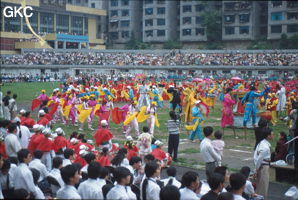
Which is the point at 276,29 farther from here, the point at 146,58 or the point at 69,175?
the point at 69,175

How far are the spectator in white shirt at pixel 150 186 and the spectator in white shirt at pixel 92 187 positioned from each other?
2.39 ft

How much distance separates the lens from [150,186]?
22.2ft

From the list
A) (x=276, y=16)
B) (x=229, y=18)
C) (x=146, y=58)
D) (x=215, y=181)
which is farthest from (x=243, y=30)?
(x=215, y=181)

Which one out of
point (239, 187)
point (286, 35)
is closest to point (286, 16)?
point (286, 35)

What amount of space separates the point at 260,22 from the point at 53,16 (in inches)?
1361

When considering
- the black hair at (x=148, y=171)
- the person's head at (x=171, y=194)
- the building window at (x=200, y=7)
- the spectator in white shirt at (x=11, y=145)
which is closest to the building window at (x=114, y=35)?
the building window at (x=200, y=7)

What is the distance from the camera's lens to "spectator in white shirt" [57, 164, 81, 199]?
6141mm

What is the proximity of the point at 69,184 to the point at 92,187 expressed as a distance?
0.38 metres

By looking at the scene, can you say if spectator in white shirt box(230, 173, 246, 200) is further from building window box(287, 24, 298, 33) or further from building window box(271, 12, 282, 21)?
building window box(271, 12, 282, 21)

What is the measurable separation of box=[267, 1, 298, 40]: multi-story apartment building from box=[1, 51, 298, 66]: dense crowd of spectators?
7955mm

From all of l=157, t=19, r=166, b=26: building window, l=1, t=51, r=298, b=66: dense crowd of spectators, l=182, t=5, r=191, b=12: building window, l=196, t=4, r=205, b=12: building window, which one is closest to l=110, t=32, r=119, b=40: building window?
l=157, t=19, r=166, b=26: building window

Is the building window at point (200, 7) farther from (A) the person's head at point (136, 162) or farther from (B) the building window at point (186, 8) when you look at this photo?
(A) the person's head at point (136, 162)

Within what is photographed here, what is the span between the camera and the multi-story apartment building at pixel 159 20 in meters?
75.0

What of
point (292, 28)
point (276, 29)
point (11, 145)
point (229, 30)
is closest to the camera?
point (11, 145)
